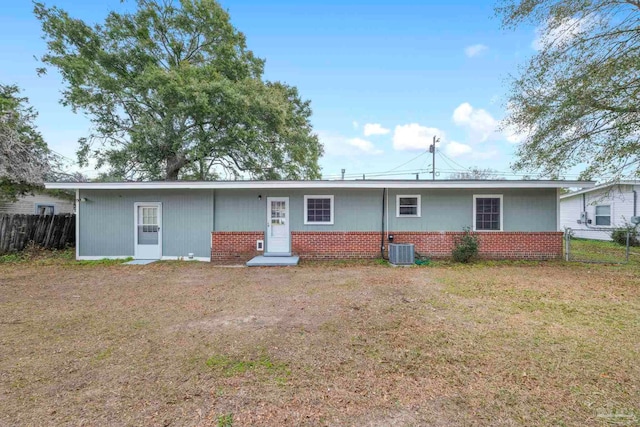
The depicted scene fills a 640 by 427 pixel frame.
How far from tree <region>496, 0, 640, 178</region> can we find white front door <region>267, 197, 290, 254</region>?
7.49 meters

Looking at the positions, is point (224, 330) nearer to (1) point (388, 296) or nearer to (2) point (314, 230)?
(1) point (388, 296)

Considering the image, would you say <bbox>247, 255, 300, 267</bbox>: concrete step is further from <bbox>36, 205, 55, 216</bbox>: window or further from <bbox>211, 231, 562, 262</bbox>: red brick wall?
<bbox>36, 205, 55, 216</bbox>: window

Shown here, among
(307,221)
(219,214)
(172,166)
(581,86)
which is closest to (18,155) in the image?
(172,166)

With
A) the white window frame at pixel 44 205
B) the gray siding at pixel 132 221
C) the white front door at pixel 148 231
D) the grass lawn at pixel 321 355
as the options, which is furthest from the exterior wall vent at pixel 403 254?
the white window frame at pixel 44 205

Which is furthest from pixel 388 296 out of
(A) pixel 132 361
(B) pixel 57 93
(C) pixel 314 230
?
(B) pixel 57 93

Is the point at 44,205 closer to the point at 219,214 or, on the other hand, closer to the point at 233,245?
the point at 219,214

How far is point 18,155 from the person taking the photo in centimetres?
1110

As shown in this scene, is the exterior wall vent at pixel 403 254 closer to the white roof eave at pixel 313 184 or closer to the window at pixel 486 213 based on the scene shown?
the white roof eave at pixel 313 184

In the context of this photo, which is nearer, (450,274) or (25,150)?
(450,274)

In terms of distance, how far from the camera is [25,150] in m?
11.3

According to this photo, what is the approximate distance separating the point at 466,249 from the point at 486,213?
5.32 ft

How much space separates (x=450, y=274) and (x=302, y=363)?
559 centimetres

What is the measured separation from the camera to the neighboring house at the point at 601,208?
1291 cm

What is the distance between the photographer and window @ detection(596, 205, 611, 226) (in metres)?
14.1
